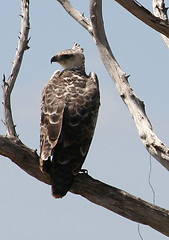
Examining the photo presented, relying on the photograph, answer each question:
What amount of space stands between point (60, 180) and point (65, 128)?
66cm

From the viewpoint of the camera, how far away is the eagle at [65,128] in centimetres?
831

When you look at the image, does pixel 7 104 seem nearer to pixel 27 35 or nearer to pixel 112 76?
pixel 27 35

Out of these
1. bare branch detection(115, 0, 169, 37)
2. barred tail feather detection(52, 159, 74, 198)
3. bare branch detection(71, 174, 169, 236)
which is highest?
bare branch detection(115, 0, 169, 37)

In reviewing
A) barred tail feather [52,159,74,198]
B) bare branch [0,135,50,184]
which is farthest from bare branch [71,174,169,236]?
bare branch [0,135,50,184]

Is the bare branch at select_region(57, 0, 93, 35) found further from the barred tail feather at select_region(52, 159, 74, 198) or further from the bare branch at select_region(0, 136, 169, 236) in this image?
the bare branch at select_region(0, 136, 169, 236)

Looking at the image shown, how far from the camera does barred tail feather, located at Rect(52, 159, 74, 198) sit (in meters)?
8.27

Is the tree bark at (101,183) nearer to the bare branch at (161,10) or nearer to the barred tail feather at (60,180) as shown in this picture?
the barred tail feather at (60,180)

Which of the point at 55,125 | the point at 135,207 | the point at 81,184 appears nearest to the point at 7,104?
the point at 55,125

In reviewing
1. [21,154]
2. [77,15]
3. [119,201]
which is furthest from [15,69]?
[119,201]

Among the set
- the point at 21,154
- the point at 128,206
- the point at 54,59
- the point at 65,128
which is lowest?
the point at 128,206

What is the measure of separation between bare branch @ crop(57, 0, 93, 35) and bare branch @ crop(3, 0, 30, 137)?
1110mm

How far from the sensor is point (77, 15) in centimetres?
1052

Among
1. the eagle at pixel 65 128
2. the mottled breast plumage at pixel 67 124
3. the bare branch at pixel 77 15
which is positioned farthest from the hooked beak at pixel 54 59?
the mottled breast plumage at pixel 67 124

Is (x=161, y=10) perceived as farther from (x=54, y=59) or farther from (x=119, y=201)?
(x=119, y=201)
